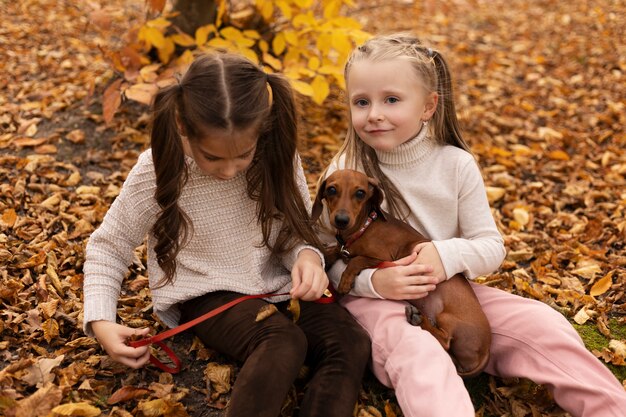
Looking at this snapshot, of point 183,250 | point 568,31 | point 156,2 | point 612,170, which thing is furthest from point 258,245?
point 568,31

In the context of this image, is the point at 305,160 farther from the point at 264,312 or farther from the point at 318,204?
the point at 264,312

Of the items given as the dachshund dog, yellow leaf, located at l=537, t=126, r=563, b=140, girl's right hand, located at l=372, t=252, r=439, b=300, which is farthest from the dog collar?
yellow leaf, located at l=537, t=126, r=563, b=140

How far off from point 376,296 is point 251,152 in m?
0.90

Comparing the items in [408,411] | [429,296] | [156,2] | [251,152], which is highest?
[156,2]

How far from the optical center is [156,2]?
3963 millimetres

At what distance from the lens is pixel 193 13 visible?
477cm

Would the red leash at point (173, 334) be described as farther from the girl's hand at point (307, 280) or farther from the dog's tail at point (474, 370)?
the dog's tail at point (474, 370)

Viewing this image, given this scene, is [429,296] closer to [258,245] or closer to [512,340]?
[512,340]

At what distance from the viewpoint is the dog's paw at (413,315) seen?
2639mm

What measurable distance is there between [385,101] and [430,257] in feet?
2.50

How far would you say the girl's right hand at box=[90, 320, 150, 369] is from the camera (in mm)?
2412

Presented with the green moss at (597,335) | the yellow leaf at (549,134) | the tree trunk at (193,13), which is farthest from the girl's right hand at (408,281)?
the yellow leaf at (549,134)

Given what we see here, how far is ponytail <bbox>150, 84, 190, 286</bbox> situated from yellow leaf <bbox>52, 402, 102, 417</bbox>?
1.94ft

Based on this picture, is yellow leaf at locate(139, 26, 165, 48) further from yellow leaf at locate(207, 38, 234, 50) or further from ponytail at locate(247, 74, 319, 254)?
ponytail at locate(247, 74, 319, 254)
